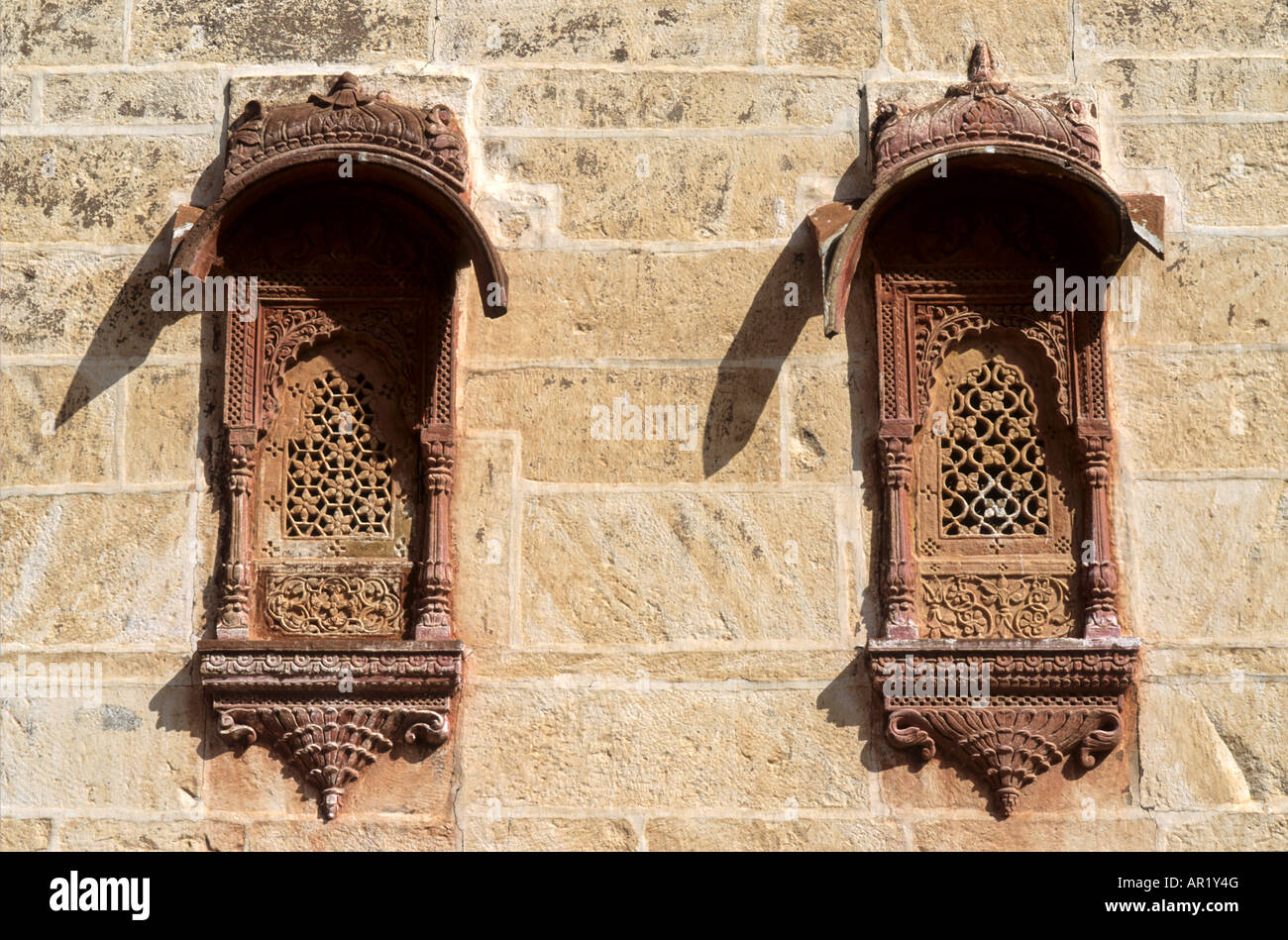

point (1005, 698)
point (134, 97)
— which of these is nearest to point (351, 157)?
point (134, 97)

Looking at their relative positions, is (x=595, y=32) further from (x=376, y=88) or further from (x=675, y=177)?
(x=376, y=88)

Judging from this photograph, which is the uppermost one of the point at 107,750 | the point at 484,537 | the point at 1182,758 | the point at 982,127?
the point at 982,127

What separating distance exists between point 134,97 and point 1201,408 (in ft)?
12.9

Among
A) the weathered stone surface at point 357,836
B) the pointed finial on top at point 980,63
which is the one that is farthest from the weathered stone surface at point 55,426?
the pointed finial on top at point 980,63

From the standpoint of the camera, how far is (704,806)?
5.18 m

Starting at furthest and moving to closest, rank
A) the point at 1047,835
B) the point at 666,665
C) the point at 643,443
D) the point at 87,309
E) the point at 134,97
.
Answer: the point at 134,97 < the point at 87,309 < the point at 643,443 < the point at 666,665 < the point at 1047,835

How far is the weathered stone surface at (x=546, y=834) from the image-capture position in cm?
516

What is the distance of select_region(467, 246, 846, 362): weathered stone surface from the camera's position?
5473 mm

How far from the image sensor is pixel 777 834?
16.9 ft

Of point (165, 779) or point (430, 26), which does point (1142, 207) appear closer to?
point (430, 26)

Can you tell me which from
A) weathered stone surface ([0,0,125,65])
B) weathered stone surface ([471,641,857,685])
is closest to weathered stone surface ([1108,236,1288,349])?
weathered stone surface ([471,641,857,685])

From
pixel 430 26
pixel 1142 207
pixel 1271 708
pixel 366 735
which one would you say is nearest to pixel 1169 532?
pixel 1271 708

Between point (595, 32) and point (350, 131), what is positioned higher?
point (595, 32)

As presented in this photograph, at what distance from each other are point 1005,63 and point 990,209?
58 cm
